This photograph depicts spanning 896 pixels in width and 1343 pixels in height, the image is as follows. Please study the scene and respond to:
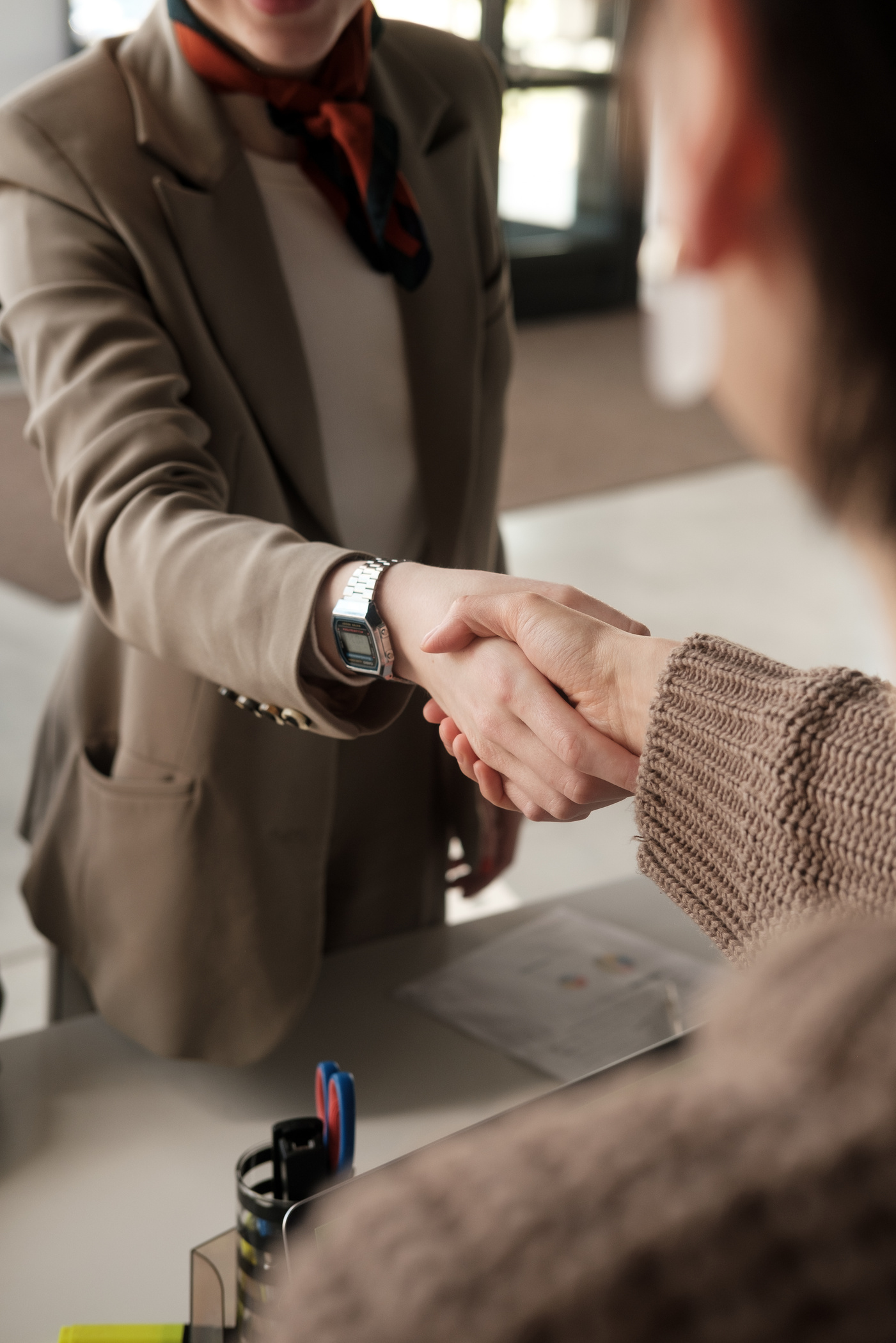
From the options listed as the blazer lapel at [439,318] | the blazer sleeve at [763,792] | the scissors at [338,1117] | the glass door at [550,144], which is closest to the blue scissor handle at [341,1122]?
the scissors at [338,1117]

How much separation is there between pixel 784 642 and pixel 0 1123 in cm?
334

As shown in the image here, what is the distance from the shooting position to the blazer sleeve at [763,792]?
0.62 metres

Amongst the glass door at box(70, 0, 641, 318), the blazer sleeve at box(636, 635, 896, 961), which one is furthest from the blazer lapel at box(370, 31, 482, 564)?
the glass door at box(70, 0, 641, 318)

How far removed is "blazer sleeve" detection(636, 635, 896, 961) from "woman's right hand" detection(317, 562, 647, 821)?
119 millimetres

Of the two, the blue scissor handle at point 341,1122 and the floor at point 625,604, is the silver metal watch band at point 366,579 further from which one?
the floor at point 625,604

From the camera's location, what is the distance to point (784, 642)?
402 centimetres

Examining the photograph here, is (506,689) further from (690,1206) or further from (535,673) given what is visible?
(690,1206)

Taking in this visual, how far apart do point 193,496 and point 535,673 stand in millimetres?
324

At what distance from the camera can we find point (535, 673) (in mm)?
934

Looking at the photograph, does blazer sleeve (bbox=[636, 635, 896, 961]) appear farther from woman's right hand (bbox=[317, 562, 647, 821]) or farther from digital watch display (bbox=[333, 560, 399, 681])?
digital watch display (bbox=[333, 560, 399, 681])

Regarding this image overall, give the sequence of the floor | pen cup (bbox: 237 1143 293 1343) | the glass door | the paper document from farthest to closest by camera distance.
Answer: the glass door, the floor, the paper document, pen cup (bbox: 237 1143 293 1343)

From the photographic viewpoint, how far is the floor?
290cm

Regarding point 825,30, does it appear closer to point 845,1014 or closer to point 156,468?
point 845,1014

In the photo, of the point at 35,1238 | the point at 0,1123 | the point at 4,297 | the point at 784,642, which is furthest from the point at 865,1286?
the point at 784,642
